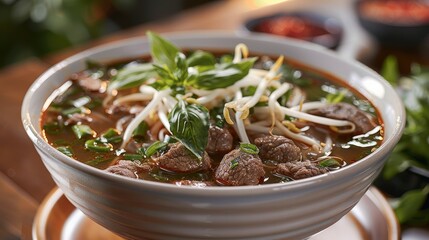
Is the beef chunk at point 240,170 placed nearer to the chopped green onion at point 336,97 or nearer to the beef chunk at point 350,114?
the beef chunk at point 350,114

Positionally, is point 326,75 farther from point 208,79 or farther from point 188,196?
point 188,196

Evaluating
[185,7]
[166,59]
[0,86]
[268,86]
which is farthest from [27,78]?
[185,7]

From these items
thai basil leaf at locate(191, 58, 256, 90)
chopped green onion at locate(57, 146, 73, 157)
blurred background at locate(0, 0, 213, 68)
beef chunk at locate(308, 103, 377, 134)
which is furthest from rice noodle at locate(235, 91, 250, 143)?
blurred background at locate(0, 0, 213, 68)

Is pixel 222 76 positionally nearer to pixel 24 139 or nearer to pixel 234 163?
pixel 234 163

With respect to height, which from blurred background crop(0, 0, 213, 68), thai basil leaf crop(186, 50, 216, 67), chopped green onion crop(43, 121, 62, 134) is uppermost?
thai basil leaf crop(186, 50, 216, 67)

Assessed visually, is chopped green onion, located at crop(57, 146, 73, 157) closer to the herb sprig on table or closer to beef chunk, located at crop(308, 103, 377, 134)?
beef chunk, located at crop(308, 103, 377, 134)

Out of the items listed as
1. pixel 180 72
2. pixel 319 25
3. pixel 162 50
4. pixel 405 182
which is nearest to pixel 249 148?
pixel 180 72
